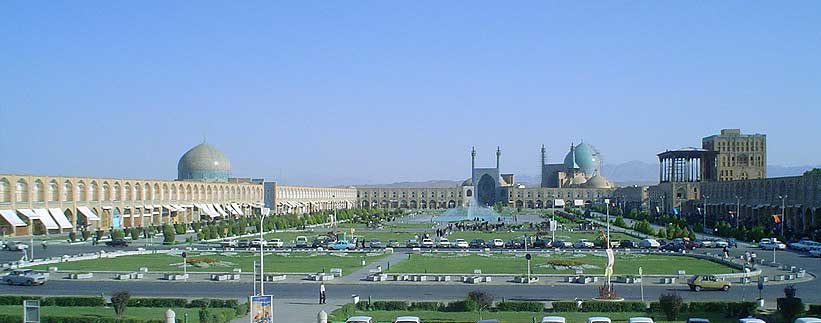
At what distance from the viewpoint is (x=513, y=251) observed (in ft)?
167

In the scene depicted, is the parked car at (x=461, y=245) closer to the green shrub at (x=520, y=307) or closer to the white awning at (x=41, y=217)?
the white awning at (x=41, y=217)

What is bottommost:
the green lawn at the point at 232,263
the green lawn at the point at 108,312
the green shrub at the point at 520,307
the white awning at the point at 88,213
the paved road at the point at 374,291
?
the green lawn at the point at 232,263

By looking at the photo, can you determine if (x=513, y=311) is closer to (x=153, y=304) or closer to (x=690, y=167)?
(x=153, y=304)

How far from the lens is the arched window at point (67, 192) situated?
64.1 meters

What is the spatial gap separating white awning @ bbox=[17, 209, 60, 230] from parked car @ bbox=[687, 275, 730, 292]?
44385 millimetres

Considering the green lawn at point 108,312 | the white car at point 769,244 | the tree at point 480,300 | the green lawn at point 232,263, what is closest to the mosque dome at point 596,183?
the white car at point 769,244

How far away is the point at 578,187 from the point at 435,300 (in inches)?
5539

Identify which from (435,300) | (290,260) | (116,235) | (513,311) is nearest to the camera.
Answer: (513,311)

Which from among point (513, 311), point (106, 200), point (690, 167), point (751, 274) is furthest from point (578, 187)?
point (513, 311)

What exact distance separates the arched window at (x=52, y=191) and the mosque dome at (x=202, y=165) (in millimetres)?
35730

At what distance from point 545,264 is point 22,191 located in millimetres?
36467

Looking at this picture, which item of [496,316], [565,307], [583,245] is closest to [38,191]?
[583,245]

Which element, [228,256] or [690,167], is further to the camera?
[690,167]

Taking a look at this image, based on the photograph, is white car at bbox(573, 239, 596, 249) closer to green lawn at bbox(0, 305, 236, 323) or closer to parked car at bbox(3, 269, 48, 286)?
parked car at bbox(3, 269, 48, 286)
